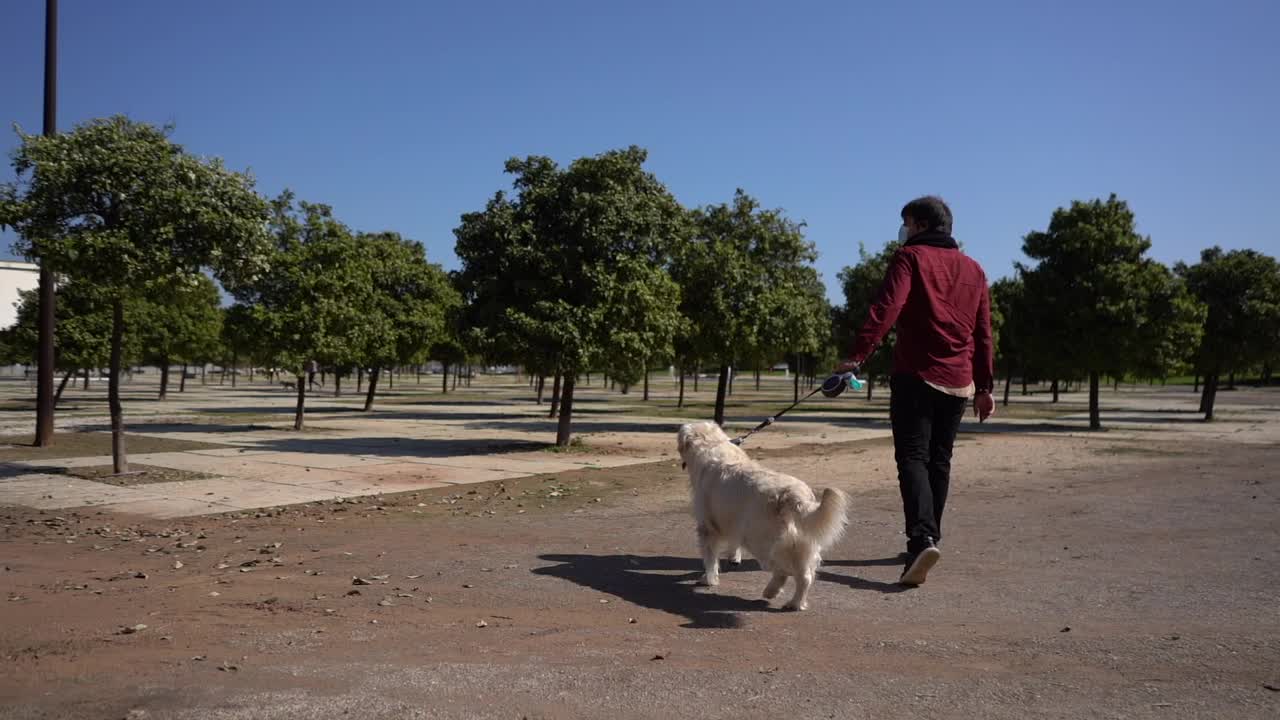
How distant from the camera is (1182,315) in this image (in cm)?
2522

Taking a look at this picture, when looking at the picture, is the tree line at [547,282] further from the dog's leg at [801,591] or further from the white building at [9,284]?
the white building at [9,284]

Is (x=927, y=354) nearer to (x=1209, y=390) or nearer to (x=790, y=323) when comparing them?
(x=790, y=323)

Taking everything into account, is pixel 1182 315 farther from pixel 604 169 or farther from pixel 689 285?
pixel 604 169

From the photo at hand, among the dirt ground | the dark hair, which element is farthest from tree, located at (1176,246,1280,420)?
the dark hair

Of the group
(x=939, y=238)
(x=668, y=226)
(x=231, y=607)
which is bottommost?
(x=231, y=607)

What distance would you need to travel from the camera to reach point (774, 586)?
5391 millimetres

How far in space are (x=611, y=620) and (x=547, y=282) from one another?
12609 millimetres

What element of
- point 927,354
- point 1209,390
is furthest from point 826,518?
point 1209,390

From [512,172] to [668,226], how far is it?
340 cm

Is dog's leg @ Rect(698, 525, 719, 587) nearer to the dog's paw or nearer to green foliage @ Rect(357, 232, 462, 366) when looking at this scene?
the dog's paw

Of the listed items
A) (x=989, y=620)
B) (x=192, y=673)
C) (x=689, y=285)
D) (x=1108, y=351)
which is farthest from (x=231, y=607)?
(x=1108, y=351)

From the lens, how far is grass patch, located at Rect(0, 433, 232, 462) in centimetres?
1541

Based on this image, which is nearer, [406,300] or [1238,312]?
[1238,312]

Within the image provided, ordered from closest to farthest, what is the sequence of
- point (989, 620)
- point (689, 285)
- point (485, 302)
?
point (989, 620), point (485, 302), point (689, 285)
